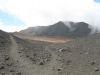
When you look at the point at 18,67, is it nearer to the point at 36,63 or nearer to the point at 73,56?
the point at 36,63

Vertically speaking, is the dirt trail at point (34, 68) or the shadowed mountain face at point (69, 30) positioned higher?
the shadowed mountain face at point (69, 30)

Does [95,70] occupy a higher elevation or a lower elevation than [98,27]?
lower

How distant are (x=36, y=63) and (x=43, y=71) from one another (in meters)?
2.89

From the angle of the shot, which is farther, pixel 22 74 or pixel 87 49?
pixel 87 49

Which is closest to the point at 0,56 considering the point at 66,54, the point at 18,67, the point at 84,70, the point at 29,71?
the point at 18,67

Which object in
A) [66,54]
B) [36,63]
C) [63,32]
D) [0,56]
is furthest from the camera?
[63,32]

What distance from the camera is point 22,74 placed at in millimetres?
15930

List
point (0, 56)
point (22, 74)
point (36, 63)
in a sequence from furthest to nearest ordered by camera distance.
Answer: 1. point (0, 56)
2. point (36, 63)
3. point (22, 74)

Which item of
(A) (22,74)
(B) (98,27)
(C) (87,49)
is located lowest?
(A) (22,74)

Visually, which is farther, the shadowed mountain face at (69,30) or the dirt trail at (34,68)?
the shadowed mountain face at (69,30)

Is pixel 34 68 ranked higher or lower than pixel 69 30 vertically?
lower

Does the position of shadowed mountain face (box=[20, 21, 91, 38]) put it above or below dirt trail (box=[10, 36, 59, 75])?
above

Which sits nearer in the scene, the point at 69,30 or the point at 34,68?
the point at 34,68

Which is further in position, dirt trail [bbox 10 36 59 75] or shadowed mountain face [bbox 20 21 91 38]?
shadowed mountain face [bbox 20 21 91 38]
